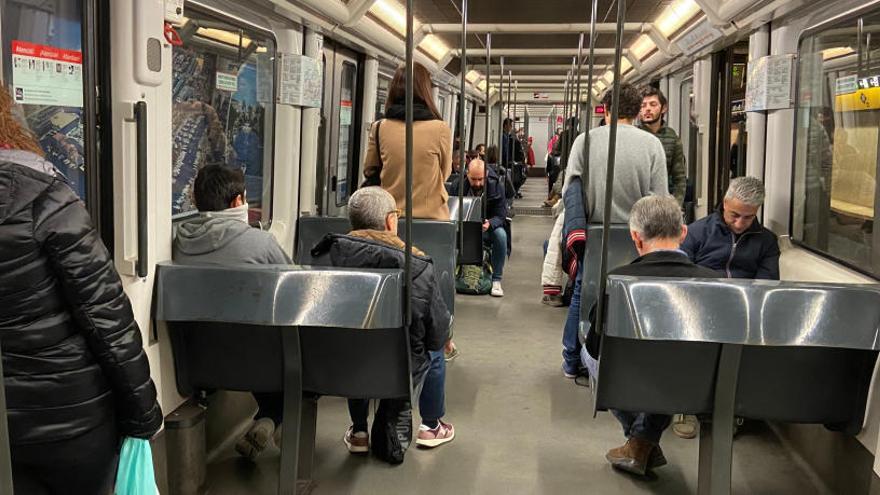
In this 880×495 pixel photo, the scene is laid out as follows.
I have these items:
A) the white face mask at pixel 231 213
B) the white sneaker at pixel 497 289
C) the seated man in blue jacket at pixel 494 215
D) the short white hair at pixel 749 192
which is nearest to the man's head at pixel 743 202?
the short white hair at pixel 749 192

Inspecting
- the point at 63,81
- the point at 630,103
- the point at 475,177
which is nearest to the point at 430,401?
the point at 630,103

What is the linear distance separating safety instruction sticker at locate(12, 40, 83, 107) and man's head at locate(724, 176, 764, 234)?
8.85ft

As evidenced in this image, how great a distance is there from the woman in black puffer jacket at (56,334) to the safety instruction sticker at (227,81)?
200 cm

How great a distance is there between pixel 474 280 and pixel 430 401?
3.61 meters

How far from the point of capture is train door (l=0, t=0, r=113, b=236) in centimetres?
230

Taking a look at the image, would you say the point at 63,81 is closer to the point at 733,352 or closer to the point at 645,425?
the point at 733,352

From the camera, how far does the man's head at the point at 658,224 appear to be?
117 inches

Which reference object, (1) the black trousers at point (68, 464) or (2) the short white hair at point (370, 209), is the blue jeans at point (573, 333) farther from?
(1) the black trousers at point (68, 464)

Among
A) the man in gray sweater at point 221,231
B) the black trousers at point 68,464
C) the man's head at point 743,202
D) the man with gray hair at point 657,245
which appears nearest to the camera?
the black trousers at point 68,464

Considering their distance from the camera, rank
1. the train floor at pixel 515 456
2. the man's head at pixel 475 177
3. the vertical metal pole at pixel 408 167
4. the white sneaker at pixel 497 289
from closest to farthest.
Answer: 1. the vertical metal pole at pixel 408 167
2. the train floor at pixel 515 456
3. the white sneaker at pixel 497 289
4. the man's head at pixel 475 177

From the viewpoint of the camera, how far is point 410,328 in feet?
9.75

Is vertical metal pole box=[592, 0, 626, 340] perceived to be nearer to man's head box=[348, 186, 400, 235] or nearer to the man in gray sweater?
man's head box=[348, 186, 400, 235]

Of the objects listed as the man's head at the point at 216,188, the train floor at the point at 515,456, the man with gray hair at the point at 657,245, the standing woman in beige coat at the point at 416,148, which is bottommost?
the train floor at the point at 515,456

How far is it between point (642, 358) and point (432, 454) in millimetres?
1275
